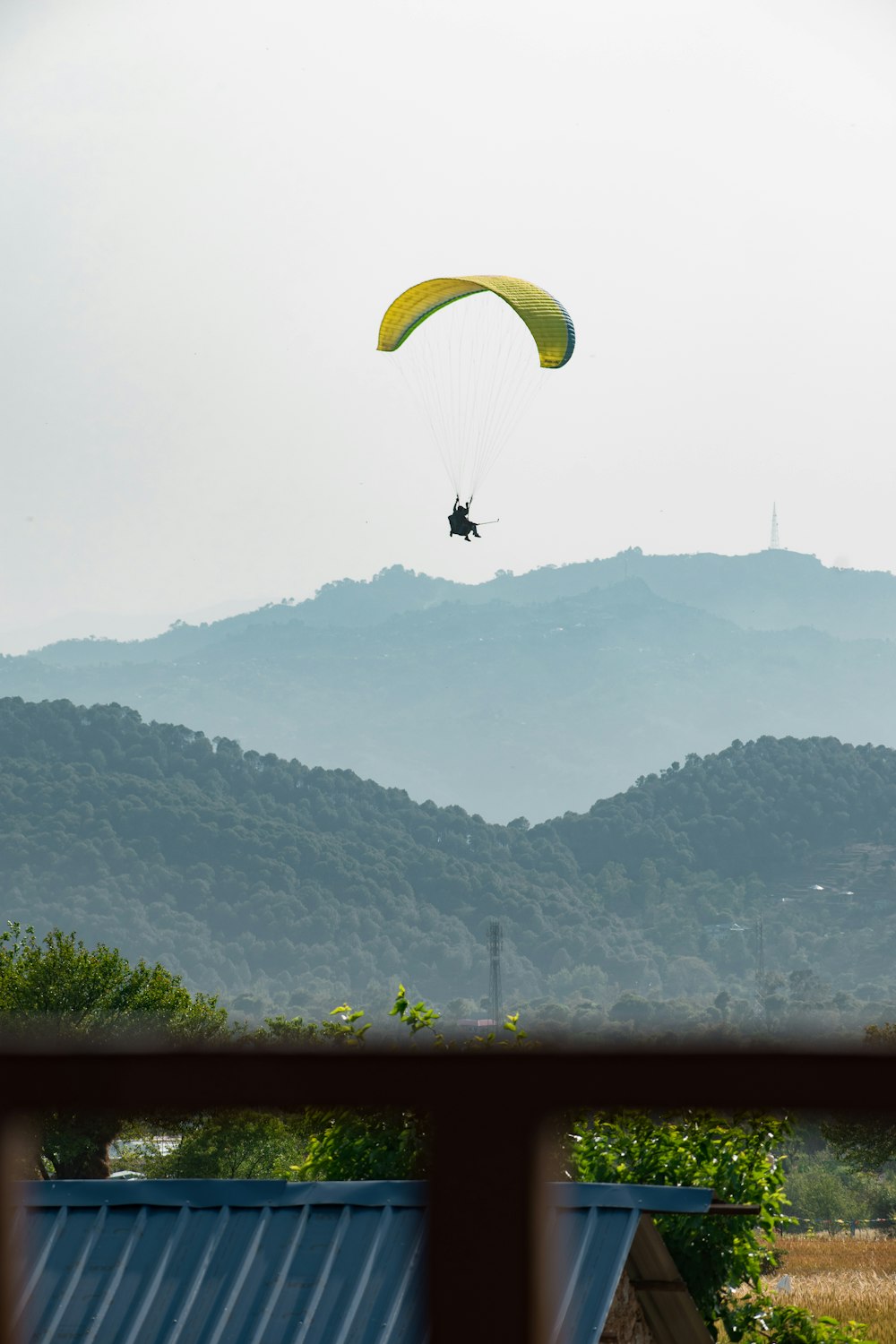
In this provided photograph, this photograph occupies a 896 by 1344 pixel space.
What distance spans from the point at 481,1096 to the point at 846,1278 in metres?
68.3

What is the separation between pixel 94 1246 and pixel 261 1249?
45 centimetres

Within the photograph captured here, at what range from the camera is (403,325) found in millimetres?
30719

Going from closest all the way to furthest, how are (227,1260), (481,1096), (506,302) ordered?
(481,1096) → (227,1260) → (506,302)

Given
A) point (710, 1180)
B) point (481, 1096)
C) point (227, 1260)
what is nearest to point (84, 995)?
point (710, 1180)

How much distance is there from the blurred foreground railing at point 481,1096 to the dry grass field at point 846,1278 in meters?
44.5

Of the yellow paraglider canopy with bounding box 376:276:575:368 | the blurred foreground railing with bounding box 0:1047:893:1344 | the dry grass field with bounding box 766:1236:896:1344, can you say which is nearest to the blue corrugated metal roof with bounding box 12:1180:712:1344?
the blurred foreground railing with bounding box 0:1047:893:1344

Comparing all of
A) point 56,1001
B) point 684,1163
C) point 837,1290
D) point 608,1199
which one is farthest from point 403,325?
point 837,1290

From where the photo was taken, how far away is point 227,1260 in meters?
3.88

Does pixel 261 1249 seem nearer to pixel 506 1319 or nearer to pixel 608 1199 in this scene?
pixel 506 1319

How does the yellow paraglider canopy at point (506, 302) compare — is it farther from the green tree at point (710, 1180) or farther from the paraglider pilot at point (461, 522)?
the green tree at point (710, 1180)

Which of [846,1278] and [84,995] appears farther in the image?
[846,1278]

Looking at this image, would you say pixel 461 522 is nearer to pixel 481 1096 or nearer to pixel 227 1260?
pixel 227 1260

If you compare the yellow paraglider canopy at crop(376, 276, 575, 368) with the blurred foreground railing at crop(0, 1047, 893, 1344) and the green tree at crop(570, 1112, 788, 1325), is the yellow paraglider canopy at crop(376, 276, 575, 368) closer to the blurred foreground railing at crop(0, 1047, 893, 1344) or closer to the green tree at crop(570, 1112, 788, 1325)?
the green tree at crop(570, 1112, 788, 1325)

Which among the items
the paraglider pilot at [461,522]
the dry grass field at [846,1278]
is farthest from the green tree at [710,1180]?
the dry grass field at [846,1278]
